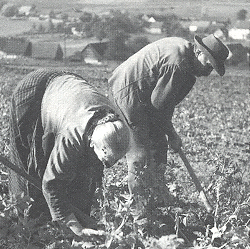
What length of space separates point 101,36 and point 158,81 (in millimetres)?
19430

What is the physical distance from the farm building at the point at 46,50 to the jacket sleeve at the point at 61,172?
2310 centimetres

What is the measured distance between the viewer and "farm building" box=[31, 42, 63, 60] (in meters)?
25.4

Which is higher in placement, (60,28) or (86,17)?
(86,17)

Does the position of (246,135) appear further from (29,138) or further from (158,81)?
(29,138)

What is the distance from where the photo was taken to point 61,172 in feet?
8.72

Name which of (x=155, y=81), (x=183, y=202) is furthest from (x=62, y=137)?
(x=183, y=202)

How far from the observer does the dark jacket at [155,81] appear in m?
3.69

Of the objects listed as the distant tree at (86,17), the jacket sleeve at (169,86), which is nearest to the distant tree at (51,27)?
the distant tree at (86,17)

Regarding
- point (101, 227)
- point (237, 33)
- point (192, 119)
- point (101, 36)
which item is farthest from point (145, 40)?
point (101, 227)

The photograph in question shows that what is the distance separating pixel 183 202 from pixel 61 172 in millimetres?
1910

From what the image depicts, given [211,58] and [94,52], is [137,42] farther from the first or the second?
[211,58]

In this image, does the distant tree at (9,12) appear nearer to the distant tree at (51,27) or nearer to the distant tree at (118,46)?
the distant tree at (51,27)

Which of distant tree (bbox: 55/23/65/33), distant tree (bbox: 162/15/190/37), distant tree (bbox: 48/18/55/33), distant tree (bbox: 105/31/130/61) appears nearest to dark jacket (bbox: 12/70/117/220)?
distant tree (bbox: 48/18/55/33)

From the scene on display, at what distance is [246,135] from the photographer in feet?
27.1
